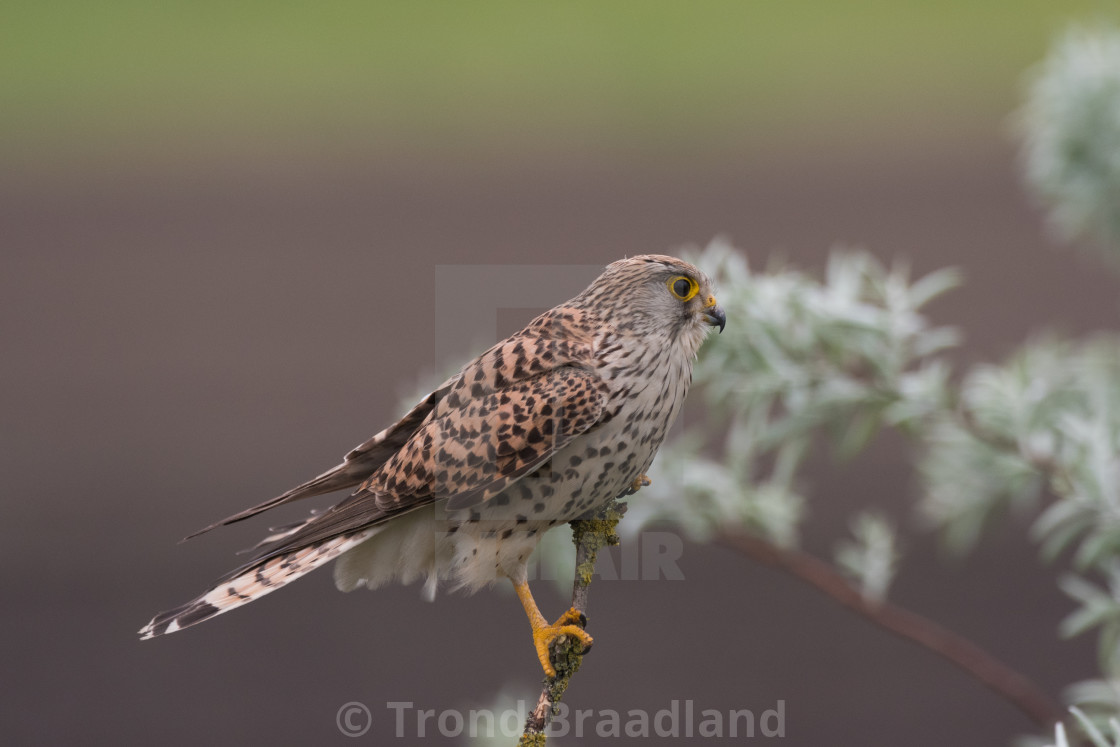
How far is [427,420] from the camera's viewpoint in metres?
1.15

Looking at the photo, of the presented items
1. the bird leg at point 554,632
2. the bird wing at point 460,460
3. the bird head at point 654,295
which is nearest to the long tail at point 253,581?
the bird wing at point 460,460

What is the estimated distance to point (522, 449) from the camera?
3.73ft

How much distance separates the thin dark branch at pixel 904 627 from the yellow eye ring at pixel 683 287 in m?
0.70

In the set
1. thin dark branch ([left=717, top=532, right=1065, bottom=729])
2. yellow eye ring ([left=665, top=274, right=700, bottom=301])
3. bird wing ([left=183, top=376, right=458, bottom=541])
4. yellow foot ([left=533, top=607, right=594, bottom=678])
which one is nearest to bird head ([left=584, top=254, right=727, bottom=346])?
yellow eye ring ([left=665, top=274, right=700, bottom=301])

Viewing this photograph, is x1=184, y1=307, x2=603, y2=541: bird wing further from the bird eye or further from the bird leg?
the bird leg

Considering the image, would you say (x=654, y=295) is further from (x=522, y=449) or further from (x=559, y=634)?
(x=559, y=634)

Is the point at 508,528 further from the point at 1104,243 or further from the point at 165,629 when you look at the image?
the point at 1104,243

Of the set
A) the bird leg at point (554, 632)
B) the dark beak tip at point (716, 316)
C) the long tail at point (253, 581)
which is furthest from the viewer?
the dark beak tip at point (716, 316)

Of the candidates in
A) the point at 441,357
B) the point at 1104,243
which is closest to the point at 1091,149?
the point at 1104,243

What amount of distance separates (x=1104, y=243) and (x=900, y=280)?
717 mm

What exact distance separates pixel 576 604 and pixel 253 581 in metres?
0.30

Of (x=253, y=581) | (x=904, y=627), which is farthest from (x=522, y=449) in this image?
(x=904, y=627)

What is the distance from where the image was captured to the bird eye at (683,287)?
1132 millimetres

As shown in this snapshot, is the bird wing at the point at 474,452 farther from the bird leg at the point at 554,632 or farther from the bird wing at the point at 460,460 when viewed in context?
the bird leg at the point at 554,632
